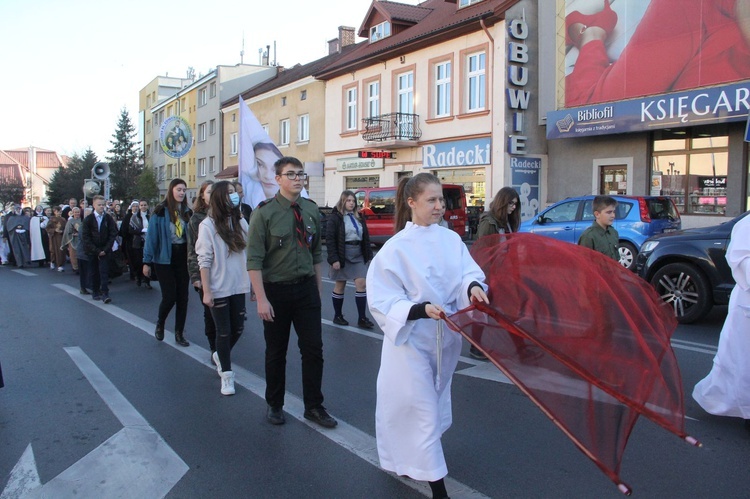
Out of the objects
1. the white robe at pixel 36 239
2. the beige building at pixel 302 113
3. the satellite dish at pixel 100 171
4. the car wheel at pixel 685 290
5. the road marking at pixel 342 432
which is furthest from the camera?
the beige building at pixel 302 113

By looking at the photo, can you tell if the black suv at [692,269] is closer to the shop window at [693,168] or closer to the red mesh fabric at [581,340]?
the red mesh fabric at [581,340]

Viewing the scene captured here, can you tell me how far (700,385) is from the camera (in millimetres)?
4828

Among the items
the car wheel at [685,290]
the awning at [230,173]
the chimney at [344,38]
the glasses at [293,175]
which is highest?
the chimney at [344,38]

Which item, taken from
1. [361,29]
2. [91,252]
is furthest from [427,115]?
[91,252]

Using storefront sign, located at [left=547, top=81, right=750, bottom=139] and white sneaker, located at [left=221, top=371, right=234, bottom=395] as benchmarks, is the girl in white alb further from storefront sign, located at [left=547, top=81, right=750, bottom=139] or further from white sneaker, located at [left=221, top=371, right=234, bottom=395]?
storefront sign, located at [left=547, top=81, right=750, bottom=139]

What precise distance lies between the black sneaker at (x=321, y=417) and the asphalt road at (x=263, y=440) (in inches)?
2.9

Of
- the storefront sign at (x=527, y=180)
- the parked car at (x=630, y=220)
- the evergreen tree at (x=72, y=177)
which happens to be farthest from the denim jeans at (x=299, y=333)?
the evergreen tree at (x=72, y=177)

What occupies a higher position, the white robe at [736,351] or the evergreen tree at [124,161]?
the evergreen tree at [124,161]

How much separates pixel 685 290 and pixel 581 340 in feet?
21.5

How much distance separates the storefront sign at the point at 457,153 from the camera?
935 inches

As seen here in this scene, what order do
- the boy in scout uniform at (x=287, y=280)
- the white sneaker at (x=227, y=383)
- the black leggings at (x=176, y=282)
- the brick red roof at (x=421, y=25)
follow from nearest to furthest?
the boy in scout uniform at (x=287, y=280) → the white sneaker at (x=227, y=383) → the black leggings at (x=176, y=282) → the brick red roof at (x=421, y=25)

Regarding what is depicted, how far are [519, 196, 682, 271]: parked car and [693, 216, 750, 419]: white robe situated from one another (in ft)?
29.3

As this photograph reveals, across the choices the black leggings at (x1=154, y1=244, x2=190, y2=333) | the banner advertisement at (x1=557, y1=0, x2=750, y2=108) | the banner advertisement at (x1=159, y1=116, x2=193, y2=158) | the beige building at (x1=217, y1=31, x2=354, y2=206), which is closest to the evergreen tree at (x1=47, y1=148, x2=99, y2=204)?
the beige building at (x1=217, y1=31, x2=354, y2=206)

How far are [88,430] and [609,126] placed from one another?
18.0 meters
